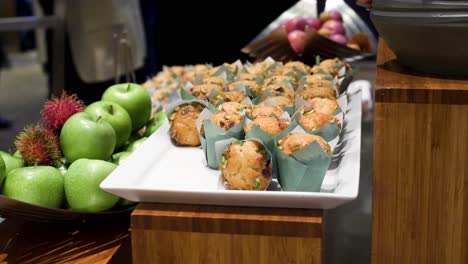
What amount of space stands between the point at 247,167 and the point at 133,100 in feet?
1.86

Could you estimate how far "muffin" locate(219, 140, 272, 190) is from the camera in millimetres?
981

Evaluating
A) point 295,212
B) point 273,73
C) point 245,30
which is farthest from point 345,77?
point 245,30

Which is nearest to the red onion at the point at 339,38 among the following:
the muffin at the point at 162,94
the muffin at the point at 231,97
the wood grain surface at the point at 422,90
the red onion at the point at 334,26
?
the red onion at the point at 334,26

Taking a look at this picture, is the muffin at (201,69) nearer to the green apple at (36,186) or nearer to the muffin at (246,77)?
the muffin at (246,77)

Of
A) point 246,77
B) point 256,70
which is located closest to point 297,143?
point 246,77

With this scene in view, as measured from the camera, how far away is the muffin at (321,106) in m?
1.23

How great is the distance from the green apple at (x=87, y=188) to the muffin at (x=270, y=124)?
0.28 metres

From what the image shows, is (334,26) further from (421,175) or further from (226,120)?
(421,175)

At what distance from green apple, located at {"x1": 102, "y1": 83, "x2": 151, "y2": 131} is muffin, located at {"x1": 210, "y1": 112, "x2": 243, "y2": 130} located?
365 millimetres

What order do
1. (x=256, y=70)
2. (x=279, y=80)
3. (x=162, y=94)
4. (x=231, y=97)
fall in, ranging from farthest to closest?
(x=162, y=94) → (x=256, y=70) → (x=279, y=80) → (x=231, y=97)

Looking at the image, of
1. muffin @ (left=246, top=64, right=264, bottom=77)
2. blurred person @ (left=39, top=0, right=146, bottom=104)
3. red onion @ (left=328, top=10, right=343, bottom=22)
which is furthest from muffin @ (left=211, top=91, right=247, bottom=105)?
blurred person @ (left=39, top=0, right=146, bottom=104)

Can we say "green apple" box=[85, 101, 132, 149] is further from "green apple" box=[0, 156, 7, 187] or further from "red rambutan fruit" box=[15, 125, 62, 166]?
"green apple" box=[0, 156, 7, 187]

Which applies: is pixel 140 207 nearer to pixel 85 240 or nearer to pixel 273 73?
pixel 85 240

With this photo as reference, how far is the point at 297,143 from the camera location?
3.30 ft
